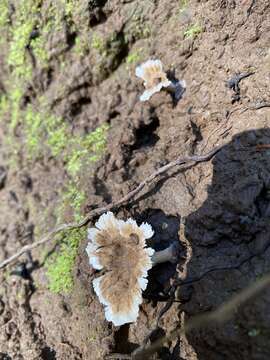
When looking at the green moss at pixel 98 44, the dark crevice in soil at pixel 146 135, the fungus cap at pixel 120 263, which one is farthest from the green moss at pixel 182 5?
the fungus cap at pixel 120 263

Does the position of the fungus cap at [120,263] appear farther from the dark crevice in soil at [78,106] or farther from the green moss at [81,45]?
the green moss at [81,45]

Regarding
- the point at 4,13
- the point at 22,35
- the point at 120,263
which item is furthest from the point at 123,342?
the point at 4,13

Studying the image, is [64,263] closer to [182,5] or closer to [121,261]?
[121,261]

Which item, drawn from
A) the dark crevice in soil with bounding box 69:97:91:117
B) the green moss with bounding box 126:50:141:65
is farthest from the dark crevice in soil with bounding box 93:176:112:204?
the green moss with bounding box 126:50:141:65

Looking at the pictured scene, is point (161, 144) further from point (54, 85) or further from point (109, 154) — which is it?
point (54, 85)

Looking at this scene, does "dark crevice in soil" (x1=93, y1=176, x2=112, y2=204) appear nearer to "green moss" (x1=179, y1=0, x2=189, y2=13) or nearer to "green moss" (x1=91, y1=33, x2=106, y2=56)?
"green moss" (x1=91, y1=33, x2=106, y2=56)

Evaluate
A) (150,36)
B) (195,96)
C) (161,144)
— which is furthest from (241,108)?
(150,36)
